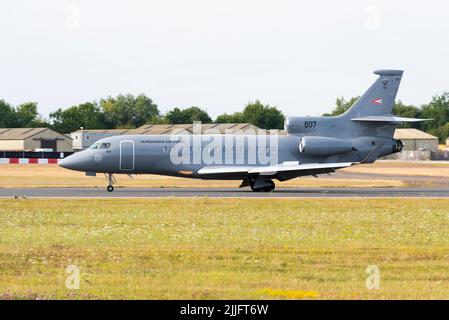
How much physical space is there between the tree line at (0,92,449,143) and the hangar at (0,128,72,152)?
2422 cm

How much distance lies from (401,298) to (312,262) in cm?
463

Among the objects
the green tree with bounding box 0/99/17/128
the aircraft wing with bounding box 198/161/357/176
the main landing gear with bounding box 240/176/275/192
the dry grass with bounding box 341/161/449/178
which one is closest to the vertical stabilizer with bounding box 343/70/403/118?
the aircraft wing with bounding box 198/161/357/176

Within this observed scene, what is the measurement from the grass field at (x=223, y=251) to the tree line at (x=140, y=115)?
400 ft

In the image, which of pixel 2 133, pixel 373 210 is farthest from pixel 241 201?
pixel 2 133

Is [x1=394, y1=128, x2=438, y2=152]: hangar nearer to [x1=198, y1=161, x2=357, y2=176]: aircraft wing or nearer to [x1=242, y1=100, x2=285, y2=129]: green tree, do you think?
[x1=242, y1=100, x2=285, y2=129]: green tree

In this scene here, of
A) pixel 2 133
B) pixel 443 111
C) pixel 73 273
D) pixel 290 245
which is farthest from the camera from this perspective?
pixel 443 111

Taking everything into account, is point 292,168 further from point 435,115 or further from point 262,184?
point 435,115

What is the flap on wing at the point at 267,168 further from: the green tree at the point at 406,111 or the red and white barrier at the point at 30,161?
the green tree at the point at 406,111

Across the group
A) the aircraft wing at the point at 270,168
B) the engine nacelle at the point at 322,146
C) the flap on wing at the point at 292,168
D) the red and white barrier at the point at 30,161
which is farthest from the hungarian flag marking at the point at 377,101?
the red and white barrier at the point at 30,161

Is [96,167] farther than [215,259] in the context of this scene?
Yes

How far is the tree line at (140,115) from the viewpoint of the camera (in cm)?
16494

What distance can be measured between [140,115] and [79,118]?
59.5 feet

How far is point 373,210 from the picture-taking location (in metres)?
33.7
